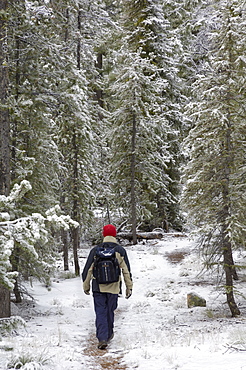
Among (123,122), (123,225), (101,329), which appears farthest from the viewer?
(123,225)

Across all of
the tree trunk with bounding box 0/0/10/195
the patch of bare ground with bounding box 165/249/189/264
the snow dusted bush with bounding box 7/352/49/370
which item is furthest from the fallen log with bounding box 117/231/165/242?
the snow dusted bush with bounding box 7/352/49/370

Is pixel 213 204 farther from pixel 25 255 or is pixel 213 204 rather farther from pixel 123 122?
pixel 123 122

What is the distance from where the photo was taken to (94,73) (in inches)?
729

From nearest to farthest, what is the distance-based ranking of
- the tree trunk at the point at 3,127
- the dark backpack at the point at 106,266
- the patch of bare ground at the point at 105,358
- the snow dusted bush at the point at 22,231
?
the snow dusted bush at the point at 22,231 < the patch of bare ground at the point at 105,358 < the dark backpack at the point at 106,266 < the tree trunk at the point at 3,127

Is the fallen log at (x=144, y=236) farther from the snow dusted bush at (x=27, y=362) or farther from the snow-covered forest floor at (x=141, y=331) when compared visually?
the snow dusted bush at (x=27, y=362)

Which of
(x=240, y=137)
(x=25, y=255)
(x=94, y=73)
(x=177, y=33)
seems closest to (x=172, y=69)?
(x=177, y=33)

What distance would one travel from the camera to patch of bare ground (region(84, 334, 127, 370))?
20.0ft

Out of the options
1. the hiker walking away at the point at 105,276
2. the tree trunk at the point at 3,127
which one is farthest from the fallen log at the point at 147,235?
the hiker walking away at the point at 105,276

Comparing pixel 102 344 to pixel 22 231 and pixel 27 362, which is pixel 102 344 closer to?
pixel 27 362

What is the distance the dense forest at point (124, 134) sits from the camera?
28.7ft

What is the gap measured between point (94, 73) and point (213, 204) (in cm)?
1155

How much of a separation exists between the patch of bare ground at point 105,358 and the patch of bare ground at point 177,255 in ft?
35.2

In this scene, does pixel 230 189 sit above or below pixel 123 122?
below

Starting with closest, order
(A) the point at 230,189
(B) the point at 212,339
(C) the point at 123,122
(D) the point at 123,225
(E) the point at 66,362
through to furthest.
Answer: (E) the point at 66,362 → (B) the point at 212,339 → (A) the point at 230,189 → (C) the point at 123,122 → (D) the point at 123,225
